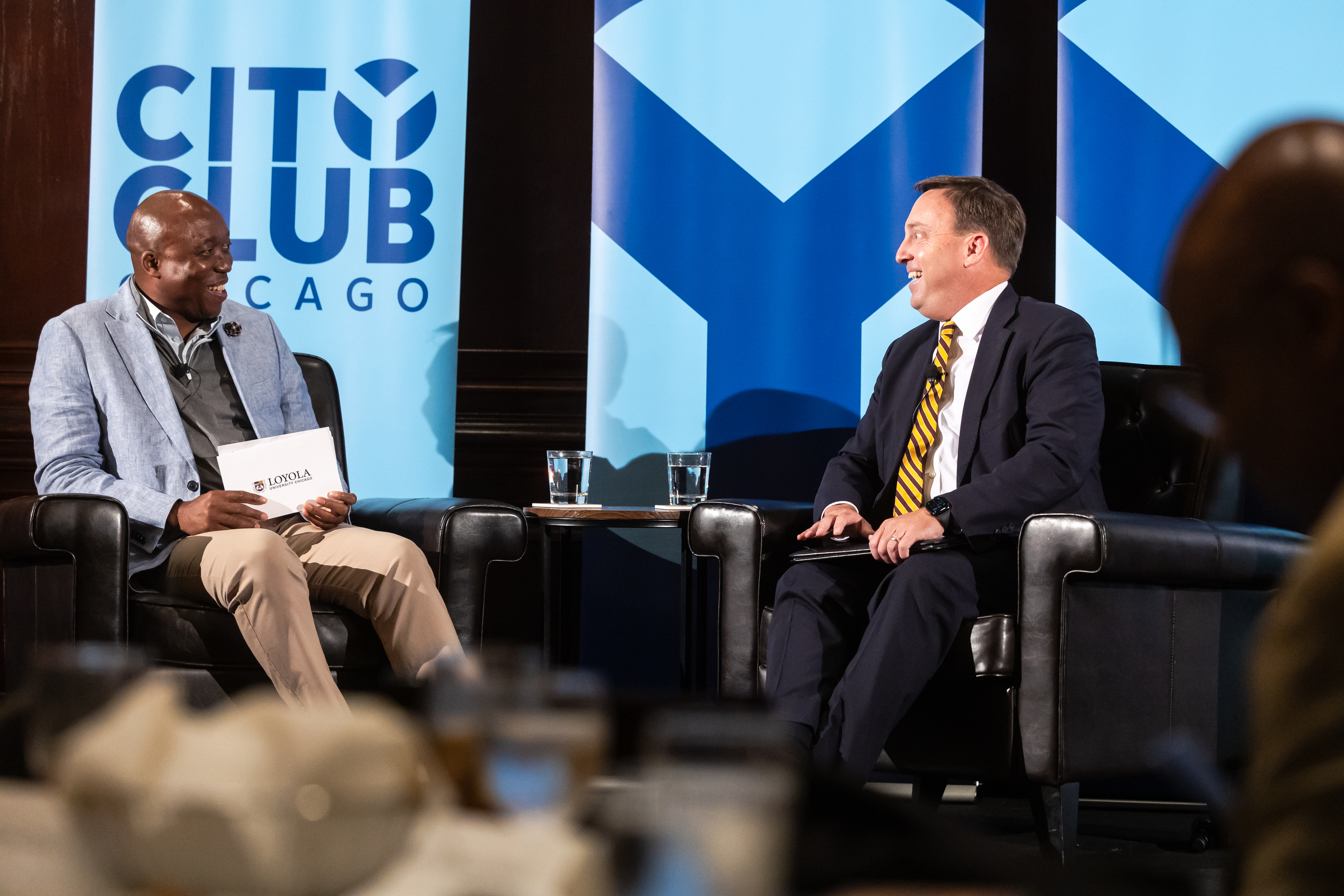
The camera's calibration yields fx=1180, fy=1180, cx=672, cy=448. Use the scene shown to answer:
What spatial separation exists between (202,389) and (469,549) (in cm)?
86

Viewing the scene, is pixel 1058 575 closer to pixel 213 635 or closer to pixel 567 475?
pixel 567 475

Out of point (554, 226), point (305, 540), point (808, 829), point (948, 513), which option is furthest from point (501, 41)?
point (808, 829)

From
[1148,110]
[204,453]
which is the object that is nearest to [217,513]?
[204,453]

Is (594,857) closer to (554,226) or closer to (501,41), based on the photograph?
(554,226)

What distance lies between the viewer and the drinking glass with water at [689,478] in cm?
316

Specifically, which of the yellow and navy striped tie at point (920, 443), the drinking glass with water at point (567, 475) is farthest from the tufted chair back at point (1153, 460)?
the drinking glass with water at point (567, 475)

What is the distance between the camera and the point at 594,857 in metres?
0.58

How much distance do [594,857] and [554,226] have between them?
133 inches

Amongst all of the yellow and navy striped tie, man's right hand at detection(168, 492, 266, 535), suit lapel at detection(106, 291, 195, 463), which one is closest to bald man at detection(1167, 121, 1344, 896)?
the yellow and navy striped tie

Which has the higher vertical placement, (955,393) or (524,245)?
(524,245)

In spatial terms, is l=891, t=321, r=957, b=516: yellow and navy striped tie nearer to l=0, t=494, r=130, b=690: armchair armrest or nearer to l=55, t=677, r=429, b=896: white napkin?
l=0, t=494, r=130, b=690: armchair armrest

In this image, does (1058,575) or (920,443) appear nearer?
(1058,575)

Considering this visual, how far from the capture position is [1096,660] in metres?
2.22

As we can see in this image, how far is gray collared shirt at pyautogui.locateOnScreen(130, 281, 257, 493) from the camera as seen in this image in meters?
2.87
